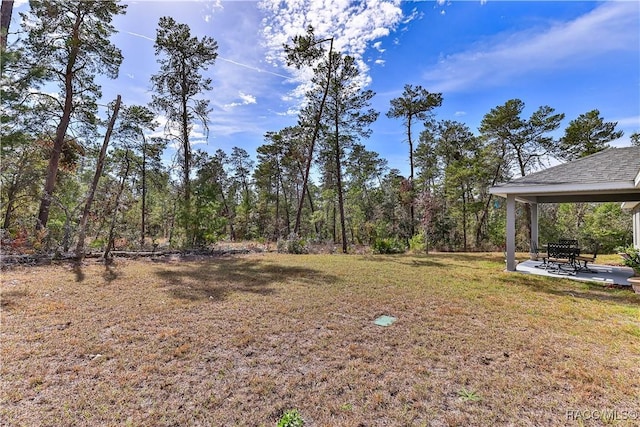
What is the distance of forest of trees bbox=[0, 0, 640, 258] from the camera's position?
950 cm

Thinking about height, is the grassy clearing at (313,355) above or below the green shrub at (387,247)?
below

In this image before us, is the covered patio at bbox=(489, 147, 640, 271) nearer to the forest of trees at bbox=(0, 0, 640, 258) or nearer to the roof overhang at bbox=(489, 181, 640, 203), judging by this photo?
the roof overhang at bbox=(489, 181, 640, 203)

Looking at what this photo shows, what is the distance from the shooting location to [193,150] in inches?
548

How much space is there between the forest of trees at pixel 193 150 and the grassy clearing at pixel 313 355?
19.3 feet

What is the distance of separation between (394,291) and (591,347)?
3.09 m

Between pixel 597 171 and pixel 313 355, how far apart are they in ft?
30.9

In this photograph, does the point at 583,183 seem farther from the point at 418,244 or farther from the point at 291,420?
the point at 291,420

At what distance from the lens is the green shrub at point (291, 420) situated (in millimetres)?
2055

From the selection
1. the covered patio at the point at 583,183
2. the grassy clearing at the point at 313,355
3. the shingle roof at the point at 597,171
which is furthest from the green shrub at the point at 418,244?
the grassy clearing at the point at 313,355

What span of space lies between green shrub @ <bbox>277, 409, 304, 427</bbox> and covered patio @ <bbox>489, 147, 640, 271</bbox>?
Answer: 829 cm

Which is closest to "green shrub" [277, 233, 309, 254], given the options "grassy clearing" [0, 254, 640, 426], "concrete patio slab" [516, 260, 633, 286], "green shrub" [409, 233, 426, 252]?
"green shrub" [409, 233, 426, 252]

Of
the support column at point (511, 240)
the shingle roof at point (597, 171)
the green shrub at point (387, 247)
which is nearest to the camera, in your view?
the shingle roof at point (597, 171)

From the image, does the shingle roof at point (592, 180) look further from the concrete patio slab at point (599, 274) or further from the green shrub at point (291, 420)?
the green shrub at point (291, 420)

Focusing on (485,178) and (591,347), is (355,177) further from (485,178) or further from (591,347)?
(591,347)
